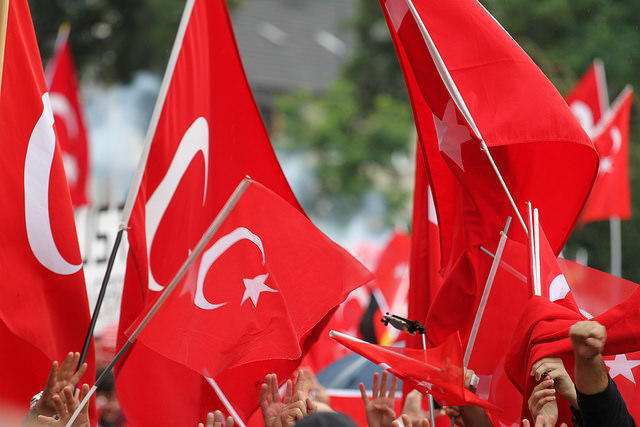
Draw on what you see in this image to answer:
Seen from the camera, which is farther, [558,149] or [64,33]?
[64,33]

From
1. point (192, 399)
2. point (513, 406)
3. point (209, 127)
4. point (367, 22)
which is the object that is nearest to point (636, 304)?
point (513, 406)

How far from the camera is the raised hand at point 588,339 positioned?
2266 mm

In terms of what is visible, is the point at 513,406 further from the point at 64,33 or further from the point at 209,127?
the point at 64,33

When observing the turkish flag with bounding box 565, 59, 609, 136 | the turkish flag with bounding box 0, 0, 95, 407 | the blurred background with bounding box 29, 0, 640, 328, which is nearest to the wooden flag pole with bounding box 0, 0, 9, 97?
the turkish flag with bounding box 0, 0, 95, 407

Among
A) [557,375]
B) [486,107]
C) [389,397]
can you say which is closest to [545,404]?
[557,375]

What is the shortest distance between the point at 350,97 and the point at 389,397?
2021 cm

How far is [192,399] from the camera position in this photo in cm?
369

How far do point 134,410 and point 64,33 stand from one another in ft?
19.9

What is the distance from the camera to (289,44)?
32250mm

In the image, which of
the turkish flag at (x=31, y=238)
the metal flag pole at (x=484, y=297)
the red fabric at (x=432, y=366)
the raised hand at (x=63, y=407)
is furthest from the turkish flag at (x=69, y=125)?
the red fabric at (x=432, y=366)

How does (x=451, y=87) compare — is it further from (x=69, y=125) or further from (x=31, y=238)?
(x=69, y=125)

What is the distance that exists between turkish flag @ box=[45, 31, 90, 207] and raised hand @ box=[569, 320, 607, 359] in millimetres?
6585

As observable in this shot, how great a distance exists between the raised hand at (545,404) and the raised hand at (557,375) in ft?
0.11

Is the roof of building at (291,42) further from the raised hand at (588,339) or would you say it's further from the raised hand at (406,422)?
the raised hand at (588,339)
